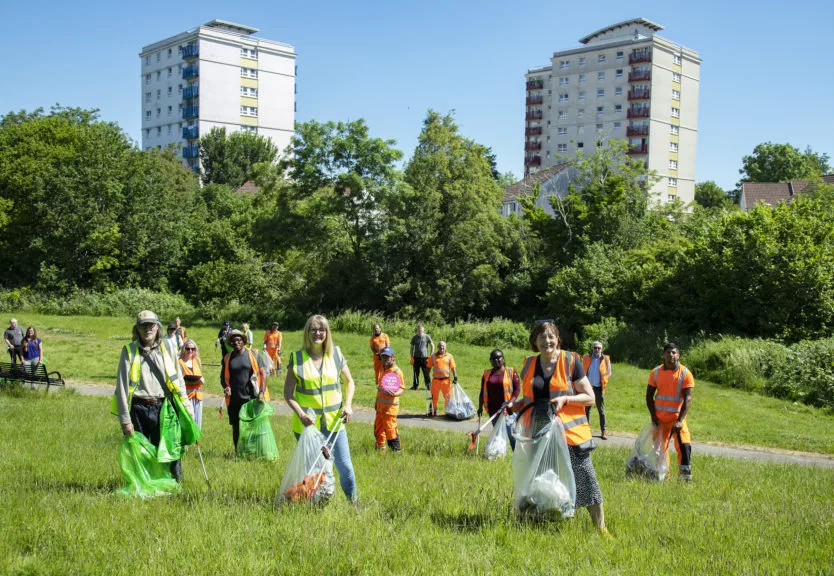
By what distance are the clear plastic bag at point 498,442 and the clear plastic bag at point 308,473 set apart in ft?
13.5

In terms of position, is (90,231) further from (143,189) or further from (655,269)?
(655,269)

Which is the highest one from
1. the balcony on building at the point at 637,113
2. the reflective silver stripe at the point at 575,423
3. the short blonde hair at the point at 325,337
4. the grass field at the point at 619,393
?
the balcony on building at the point at 637,113

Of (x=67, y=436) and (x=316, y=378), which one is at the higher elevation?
(x=316, y=378)

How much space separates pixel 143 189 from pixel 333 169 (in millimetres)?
15157

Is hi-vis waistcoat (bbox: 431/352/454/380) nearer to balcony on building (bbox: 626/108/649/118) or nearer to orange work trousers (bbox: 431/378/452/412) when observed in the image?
orange work trousers (bbox: 431/378/452/412)

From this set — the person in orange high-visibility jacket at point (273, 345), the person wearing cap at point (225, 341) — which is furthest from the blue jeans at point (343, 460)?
the person in orange high-visibility jacket at point (273, 345)

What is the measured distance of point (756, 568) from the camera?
188 inches

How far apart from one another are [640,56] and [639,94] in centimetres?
394

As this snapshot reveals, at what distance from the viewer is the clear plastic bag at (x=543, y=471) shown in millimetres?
5488

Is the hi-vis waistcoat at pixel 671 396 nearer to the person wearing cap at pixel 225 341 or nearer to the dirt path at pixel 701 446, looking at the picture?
the dirt path at pixel 701 446

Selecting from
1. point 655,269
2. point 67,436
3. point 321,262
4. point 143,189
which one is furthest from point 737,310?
point 143,189

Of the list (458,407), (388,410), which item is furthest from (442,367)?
(388,410)

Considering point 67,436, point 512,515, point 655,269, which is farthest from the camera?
point 655,269

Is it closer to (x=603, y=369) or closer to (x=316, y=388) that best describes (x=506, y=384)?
(x=603, y=369)
